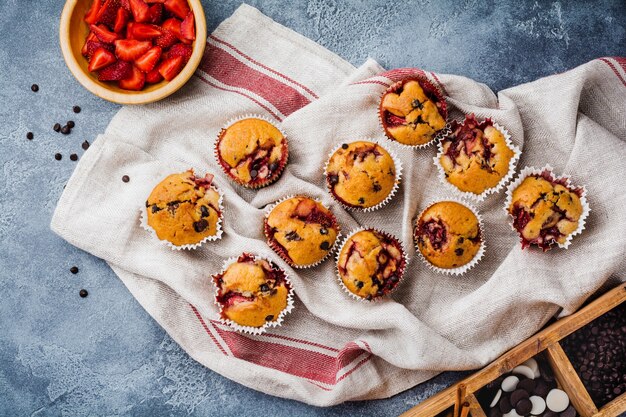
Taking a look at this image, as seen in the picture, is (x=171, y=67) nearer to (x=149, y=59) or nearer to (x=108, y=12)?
(x=149, y=59)

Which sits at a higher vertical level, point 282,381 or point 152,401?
point 282,381

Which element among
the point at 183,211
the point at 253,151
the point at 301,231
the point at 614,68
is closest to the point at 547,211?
the point at 614,68

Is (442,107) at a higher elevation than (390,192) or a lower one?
higher

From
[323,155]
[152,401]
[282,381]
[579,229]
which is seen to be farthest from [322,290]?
[579,229]

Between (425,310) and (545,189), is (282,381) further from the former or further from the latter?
(545,189)

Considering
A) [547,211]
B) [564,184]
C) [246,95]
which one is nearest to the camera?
[547,211]
